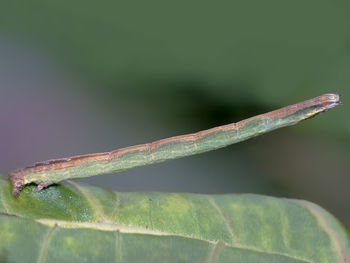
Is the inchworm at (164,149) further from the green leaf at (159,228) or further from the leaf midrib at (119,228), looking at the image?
the leaf midrib at (119,228)

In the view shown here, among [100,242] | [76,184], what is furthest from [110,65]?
[100,242]

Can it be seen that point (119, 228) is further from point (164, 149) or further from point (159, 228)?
point (164, 149)

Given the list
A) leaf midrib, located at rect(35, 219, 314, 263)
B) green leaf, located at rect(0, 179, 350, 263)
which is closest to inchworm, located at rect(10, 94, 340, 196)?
green leaf, located at rect(0, 179, 350, 263)

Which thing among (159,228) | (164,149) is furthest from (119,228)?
(164,149)

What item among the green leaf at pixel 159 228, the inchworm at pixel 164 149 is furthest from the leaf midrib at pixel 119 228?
the inchworm at pixel 164 149

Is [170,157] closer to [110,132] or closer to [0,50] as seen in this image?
[110,132]
